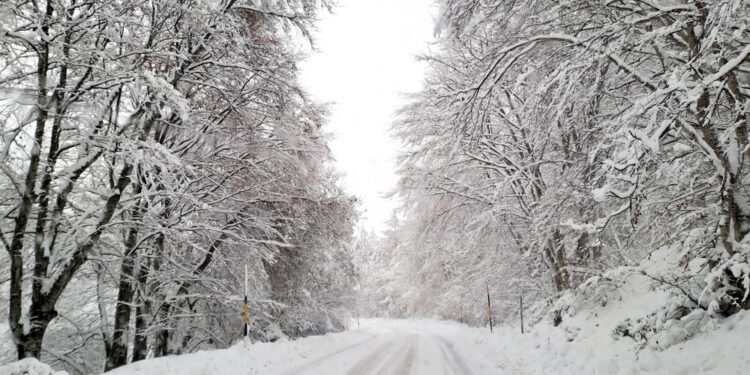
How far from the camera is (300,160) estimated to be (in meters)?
8.24

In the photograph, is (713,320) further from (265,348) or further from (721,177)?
(265,348)

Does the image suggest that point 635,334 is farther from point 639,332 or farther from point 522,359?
point 522,359

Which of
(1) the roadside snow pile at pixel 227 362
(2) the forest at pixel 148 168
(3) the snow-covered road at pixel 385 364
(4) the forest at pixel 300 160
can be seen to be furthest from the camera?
(3) the snow-covered road at pixel 385 364

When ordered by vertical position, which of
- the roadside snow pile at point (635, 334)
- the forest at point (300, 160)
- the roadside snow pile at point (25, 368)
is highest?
the forest at point (300, 160)

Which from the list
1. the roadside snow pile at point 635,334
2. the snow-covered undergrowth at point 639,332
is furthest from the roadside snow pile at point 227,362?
the snow-covered undergrowth at point 639,332

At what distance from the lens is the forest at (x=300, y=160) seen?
426cm

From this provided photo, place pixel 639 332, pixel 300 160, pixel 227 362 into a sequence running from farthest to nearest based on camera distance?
pixel 300 160, pixel 227 362, pixel 639 332

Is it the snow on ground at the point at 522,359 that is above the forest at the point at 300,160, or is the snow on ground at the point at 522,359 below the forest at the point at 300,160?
below

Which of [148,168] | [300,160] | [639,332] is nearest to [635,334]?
[639,332]

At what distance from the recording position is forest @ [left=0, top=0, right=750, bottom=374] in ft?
14.0

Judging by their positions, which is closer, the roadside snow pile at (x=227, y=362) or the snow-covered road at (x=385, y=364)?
the roadside snow pile at (x=227, y=362)

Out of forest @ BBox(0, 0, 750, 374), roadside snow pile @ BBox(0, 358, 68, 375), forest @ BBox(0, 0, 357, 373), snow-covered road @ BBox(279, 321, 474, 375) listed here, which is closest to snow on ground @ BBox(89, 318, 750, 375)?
snow-covered road @ BBox(279, 321, 474, 375)

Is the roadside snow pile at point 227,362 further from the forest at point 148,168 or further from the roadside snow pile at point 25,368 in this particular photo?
the roadside snow pile at point 25,368

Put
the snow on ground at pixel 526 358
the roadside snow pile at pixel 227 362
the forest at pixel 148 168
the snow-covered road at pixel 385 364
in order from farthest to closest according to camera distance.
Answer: the snow-covered road at pixel 385 364 → the roadside snow pile at pixel 227 362 → the forest at pixel 148 168 → the snow on ground at pixel 526 358
